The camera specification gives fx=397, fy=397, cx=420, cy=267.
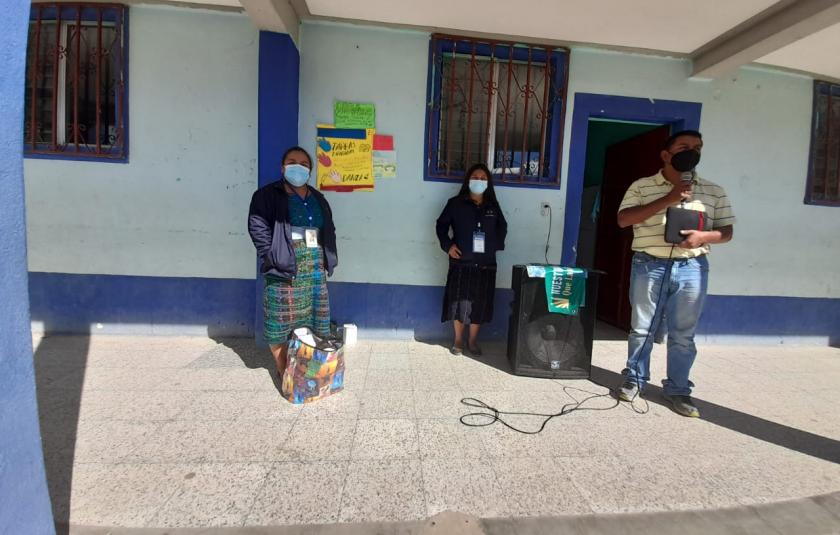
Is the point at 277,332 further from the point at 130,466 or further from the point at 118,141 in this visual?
the point at 118,141

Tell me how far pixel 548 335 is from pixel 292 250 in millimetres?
2223

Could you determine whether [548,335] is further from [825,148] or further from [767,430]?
[825,148]

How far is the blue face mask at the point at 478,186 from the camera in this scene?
3.81 meters

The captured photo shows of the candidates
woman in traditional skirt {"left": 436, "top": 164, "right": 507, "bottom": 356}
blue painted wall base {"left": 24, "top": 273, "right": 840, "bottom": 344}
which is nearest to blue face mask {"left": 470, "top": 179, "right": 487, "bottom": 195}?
woman in traditional skirt {"left": 436, "top": 164, "right": 507, "bottom": 356}

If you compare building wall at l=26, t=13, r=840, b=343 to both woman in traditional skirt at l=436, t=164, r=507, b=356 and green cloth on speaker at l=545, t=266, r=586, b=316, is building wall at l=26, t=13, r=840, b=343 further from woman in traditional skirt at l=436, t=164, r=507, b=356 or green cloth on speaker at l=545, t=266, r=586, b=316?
green cloth on speaker at l=545, t=266, r=586, b=316

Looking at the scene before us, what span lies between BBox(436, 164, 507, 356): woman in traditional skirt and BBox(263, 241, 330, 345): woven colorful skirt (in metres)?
1.36

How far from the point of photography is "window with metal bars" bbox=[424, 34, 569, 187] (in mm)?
4195

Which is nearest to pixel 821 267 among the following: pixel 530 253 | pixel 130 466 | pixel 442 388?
pixel 530 253

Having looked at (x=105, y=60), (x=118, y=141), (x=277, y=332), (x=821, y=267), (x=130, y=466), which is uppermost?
(x=105, y=60)

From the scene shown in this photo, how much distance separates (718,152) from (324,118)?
14.5ft

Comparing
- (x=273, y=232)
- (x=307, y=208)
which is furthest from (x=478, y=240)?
(x=273, y=232)

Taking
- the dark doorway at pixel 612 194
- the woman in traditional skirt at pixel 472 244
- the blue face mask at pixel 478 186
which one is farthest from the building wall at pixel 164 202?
the dark doorway at pixel 612 194

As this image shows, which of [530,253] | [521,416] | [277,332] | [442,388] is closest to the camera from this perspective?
[521,416]

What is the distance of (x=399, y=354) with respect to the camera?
3988mm
